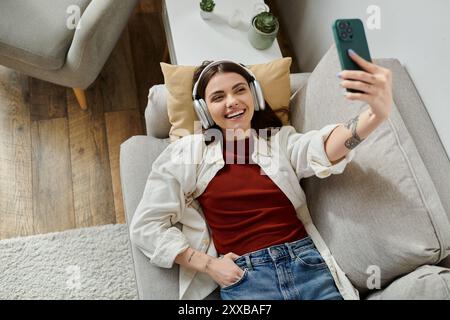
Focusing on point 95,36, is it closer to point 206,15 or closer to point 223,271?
point 206,15

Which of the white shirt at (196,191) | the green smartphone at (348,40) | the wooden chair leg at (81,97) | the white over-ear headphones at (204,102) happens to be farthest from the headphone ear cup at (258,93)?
the wooden chair leg at (81,97)

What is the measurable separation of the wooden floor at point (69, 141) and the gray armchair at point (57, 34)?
32 cm

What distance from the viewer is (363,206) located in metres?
1.12

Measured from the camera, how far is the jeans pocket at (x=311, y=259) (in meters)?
1.22

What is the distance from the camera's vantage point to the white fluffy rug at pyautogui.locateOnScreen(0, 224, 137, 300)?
160 cm

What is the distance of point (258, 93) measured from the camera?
4.39ft

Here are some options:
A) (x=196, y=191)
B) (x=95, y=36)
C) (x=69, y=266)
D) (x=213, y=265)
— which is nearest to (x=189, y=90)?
(x=196, y=191)

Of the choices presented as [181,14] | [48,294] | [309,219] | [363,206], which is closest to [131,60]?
[181,14]

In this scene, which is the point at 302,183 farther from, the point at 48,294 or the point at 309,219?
the point at 48,294

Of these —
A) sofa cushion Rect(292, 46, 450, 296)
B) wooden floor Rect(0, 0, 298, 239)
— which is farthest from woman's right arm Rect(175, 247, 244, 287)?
wooden floor Rect(0, 0, 298, 239)

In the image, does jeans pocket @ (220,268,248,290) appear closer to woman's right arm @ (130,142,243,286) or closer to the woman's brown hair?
woman's right arm @ (130,142,243,286)

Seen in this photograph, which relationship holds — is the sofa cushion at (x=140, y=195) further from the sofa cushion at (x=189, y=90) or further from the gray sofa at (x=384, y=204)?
the sofa cushion at (x=189, y=90)

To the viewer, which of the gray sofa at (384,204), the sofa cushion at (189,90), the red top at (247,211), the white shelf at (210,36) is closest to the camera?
the gray sofa at (384,204)

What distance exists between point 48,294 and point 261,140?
0.97m
